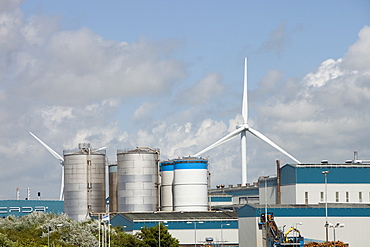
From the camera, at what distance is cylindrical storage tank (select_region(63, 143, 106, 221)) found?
134 m

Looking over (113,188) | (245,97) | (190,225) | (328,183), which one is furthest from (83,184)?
(328,183)

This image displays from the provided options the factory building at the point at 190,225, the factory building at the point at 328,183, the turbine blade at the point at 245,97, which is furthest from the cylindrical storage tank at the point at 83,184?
the factory building at the point at 328,183

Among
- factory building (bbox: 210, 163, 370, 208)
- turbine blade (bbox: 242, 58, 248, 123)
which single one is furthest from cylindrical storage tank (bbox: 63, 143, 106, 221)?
factory building (bbox: 210, 163, 370, 208)

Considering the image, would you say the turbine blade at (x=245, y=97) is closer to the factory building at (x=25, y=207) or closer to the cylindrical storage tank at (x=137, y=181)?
the cylindrical storage tank at (x=137, y=181)

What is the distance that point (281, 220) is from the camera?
104 m

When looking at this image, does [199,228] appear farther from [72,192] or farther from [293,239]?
[293,239]

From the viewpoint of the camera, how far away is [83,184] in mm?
134375

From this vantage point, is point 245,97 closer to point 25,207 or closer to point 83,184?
point 83,184

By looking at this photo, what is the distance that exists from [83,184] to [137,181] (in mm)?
10546

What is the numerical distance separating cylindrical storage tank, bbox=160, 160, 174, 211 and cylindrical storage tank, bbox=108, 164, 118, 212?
29.9 ft

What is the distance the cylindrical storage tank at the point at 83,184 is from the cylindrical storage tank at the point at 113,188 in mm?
2360

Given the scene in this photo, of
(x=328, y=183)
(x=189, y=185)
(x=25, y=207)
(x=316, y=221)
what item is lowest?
(x=316, y=221)

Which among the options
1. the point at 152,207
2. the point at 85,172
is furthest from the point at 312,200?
the point at 85,172

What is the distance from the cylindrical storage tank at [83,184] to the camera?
13412 centimetres
